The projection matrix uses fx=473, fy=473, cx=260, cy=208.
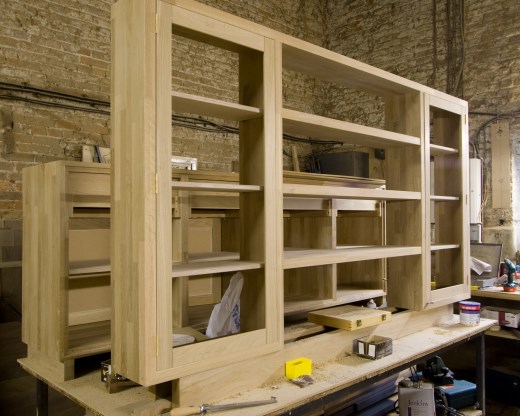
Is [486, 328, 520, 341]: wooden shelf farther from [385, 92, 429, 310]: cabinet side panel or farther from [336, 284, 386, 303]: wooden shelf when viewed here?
[385, 92, 429, 310]: cabinet side panel

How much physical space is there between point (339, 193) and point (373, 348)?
791 millimetres

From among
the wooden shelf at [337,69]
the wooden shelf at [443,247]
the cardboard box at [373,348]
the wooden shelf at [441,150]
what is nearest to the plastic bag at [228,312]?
the cardboard box at [373,348]

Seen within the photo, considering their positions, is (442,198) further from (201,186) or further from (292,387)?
(201,186)

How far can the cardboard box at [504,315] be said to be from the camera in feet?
12.6

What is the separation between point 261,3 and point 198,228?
358cm

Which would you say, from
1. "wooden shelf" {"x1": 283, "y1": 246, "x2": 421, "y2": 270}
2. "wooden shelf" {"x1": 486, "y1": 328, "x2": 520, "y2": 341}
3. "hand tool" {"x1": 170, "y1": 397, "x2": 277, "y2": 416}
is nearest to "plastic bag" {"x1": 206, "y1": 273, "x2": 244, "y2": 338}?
"wooden shelf" {"x1": 283, "y1": 246, "x2": 421, "y2": 270}

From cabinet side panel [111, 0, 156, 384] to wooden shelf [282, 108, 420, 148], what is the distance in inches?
27.2

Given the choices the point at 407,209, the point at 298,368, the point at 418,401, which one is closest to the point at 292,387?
the point at 298,368

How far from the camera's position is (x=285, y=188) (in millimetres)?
2098

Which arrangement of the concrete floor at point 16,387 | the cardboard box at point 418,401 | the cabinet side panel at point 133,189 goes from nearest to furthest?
the cabinet side panel at point 133,189 < the cardboard box at point 418,401 < the concrete floor at point 16,387

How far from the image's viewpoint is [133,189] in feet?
5.55

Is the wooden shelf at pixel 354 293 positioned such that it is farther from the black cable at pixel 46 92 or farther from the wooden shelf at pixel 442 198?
the black cable at pixel 46 92

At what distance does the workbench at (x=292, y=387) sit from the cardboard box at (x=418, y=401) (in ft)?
0.60

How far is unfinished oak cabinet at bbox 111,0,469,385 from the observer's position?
1.65 m
